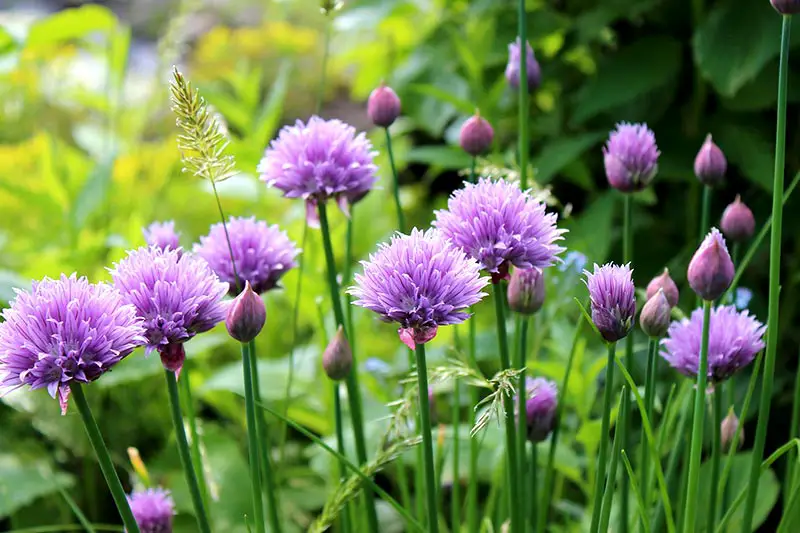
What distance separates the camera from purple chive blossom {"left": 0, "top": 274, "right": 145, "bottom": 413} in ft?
1.66

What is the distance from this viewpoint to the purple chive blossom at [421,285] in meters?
0.53

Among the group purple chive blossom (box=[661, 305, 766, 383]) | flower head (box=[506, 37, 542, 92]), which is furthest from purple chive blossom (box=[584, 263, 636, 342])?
flower head (box=[506, 37, 542, 92])

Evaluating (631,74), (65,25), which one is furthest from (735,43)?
(65,25)

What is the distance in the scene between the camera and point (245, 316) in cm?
57

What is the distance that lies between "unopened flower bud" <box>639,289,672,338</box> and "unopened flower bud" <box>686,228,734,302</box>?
0.11 ft

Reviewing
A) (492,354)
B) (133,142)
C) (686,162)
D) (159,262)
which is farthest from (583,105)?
(133,142)

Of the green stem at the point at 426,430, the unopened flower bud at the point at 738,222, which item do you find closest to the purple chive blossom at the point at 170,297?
the green stem at the point at 426,430

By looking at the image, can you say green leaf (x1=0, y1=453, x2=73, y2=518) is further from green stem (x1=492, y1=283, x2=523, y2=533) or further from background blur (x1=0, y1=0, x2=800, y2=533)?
green stem (x1=492, y1=283, x2=523, y2=533)

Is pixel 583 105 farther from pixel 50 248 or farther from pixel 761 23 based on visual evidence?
pixel 50 248

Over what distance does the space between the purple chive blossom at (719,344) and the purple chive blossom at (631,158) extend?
5.0 inches

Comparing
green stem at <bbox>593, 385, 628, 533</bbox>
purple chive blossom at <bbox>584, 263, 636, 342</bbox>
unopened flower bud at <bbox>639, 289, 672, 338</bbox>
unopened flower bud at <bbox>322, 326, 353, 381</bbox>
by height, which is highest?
unopened flower bud at <bbox>322, 326, 353, 381</bbox>

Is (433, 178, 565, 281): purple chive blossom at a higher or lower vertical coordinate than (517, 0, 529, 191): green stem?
lower

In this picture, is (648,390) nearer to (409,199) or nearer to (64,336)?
(64,336)

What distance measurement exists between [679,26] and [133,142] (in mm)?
1366
